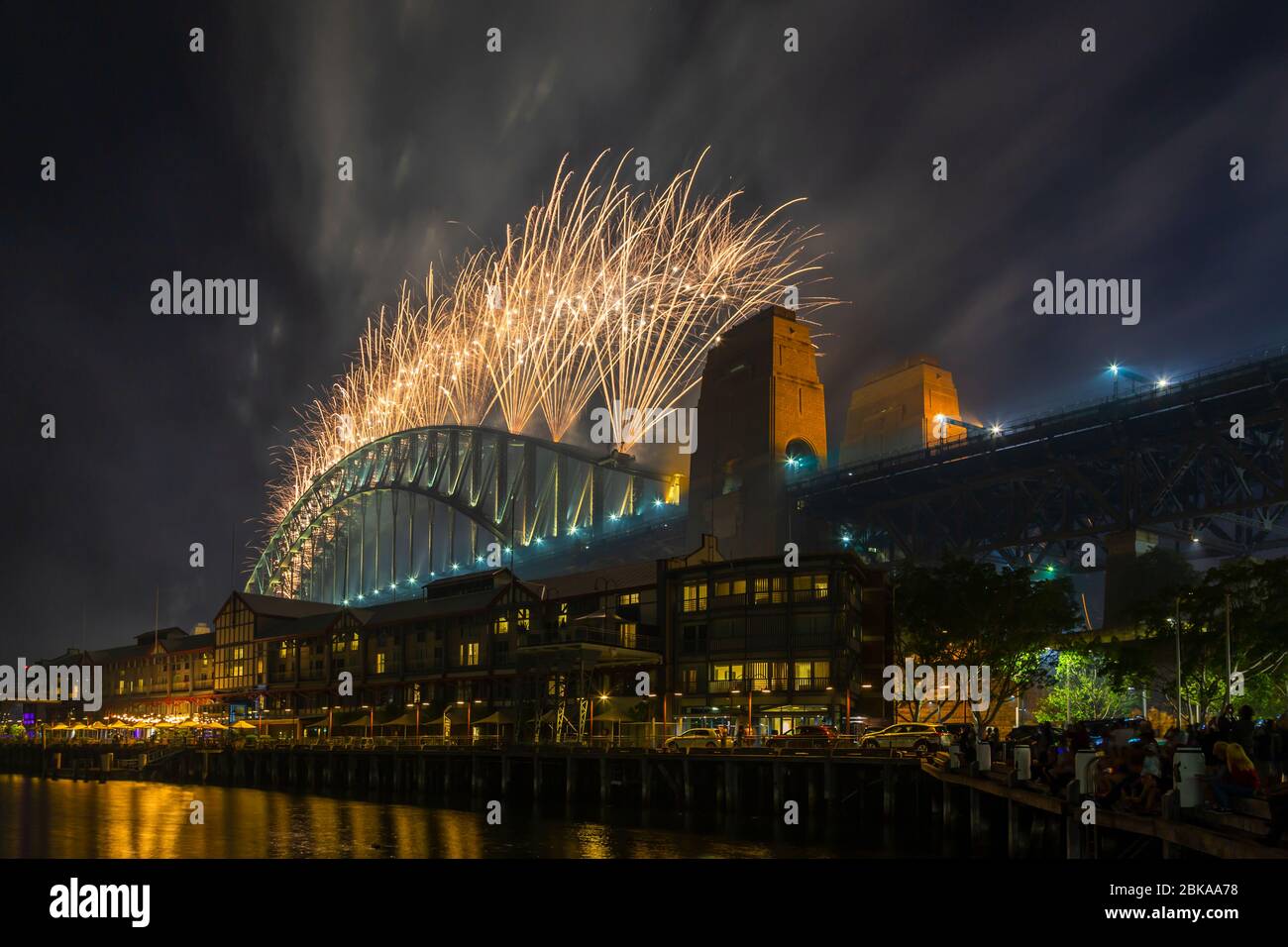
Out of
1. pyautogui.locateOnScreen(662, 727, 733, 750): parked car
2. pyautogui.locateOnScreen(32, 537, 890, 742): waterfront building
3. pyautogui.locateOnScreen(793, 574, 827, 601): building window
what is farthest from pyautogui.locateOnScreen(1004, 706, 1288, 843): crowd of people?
pyautogui.locateOnScreen(32, 537, 890, 742): waterfront building

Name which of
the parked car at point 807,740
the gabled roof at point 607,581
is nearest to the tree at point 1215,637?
the parked car at point 807,740

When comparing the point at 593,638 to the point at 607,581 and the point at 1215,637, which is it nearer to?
the point at 607,581

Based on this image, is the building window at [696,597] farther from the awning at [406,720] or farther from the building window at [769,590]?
the awning at [406,720]

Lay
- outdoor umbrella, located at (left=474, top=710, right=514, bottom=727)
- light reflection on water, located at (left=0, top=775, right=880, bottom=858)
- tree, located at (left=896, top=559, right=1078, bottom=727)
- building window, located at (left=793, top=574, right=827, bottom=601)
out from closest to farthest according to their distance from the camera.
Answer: light reflection on water, located at (left=0, top=775, right=880, bottom=858), building window, located at (left=793, top=574, right=827, bottom=601), tree, located at (left=896, top=559, right=1078, bottom=727), outdoor umbrella, located at (left=474, top=710, right=514, bottom=727)

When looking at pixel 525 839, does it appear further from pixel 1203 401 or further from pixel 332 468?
pixel 332 468

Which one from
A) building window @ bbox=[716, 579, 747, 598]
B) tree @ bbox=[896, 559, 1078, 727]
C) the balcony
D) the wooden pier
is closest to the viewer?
the wooden pier

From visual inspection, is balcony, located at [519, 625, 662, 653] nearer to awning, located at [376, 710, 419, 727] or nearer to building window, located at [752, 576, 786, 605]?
building window, located at [752, 576, 786, 605]

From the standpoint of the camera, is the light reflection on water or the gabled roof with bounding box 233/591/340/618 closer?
the light reflection on water

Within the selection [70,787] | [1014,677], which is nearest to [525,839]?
[1014,677]
